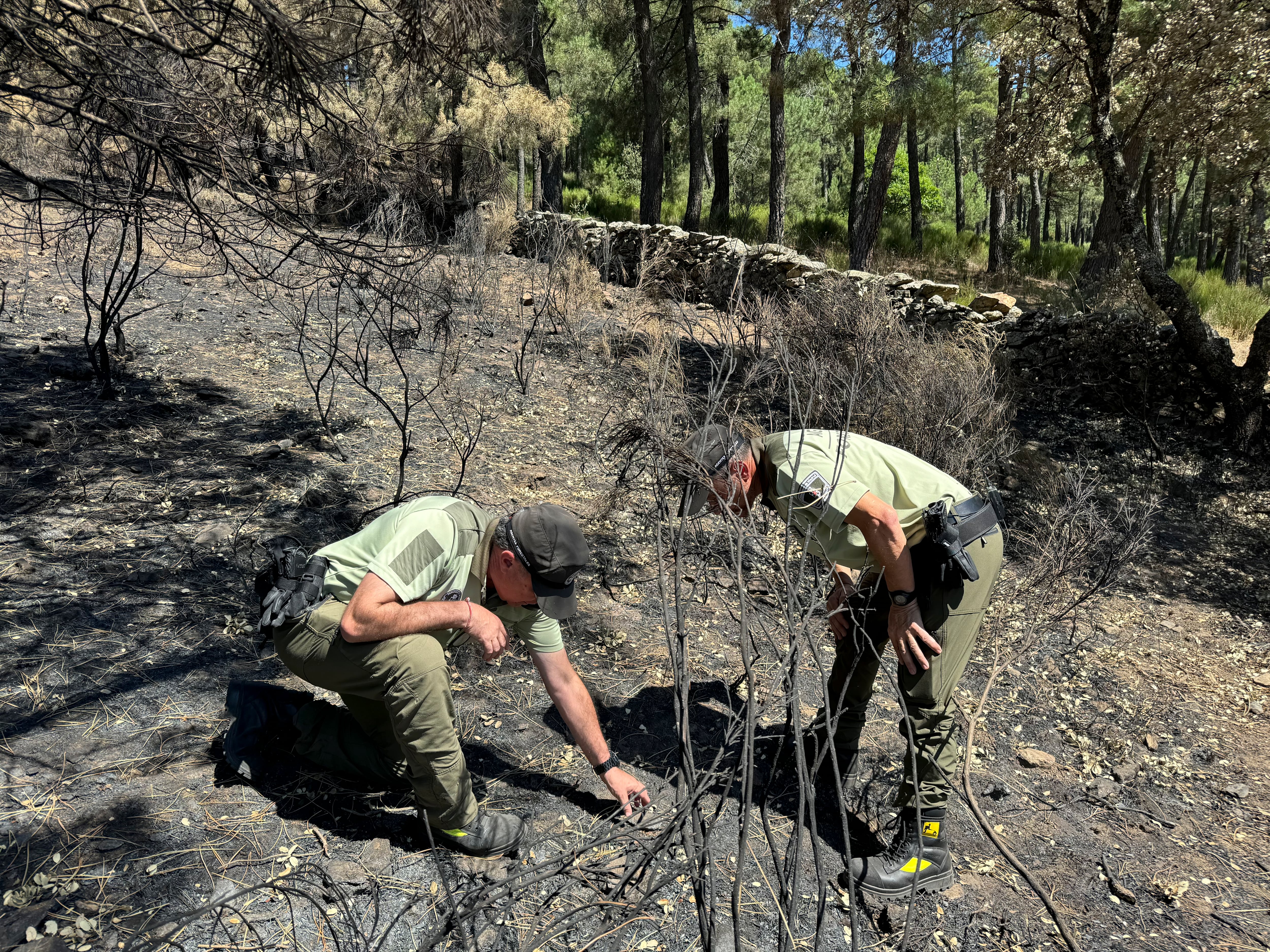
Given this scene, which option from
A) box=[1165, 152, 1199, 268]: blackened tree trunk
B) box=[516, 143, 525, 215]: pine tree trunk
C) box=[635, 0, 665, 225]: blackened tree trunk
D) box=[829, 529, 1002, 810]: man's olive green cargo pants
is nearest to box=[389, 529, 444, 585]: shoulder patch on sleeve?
box=[829, 529, 1002, 810]: man's olive green cargo pants

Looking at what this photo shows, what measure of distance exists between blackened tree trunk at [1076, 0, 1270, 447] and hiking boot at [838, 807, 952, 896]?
5927mm

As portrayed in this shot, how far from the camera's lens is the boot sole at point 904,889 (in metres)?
2.55

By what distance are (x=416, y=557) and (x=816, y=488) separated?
113cm

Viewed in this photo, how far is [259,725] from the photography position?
8.08 feet

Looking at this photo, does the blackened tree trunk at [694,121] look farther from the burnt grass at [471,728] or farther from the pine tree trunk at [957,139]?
the burnt grass at [471,728]

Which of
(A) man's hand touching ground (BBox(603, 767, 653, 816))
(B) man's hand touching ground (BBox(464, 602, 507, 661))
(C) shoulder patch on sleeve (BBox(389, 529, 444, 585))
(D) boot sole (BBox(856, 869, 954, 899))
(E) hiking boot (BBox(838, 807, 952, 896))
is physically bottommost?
(D) boot sole (BBox(856, 869, 954, 899))

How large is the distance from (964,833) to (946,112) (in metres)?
8.68

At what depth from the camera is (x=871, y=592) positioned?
2.68 metres

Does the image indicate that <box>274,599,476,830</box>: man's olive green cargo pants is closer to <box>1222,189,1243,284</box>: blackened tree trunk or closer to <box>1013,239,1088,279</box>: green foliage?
<box>1013,239,1088,279</box>: green foliage

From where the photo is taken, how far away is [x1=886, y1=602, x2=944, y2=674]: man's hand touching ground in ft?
8.10

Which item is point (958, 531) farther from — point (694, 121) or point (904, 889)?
point (694, 121)

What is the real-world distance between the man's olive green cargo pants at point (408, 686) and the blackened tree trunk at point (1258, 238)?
13.7m

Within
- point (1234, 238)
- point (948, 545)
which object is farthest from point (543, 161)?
point (948, 545)

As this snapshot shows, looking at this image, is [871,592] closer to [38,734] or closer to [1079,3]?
[38,734]
